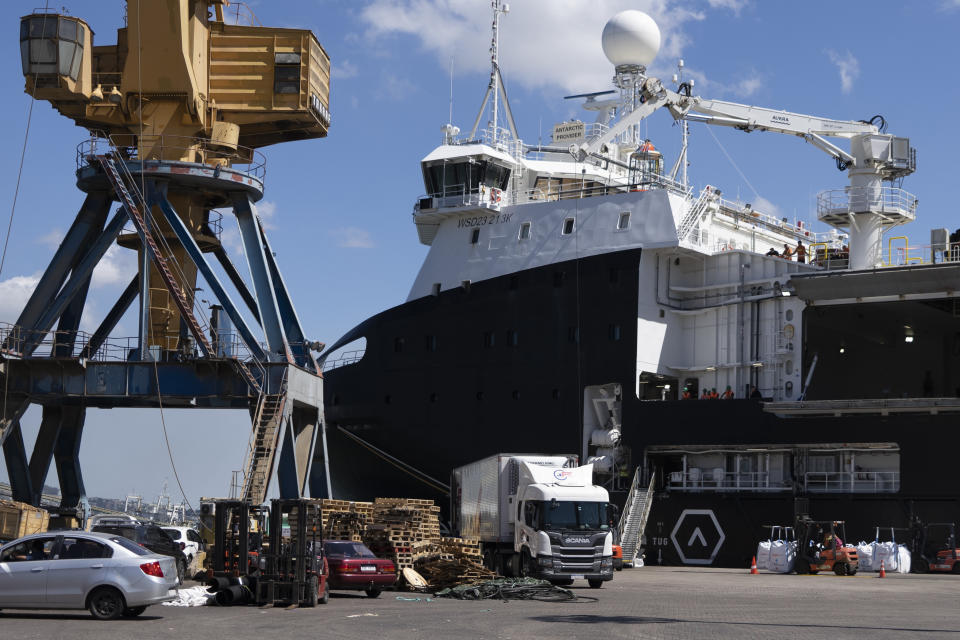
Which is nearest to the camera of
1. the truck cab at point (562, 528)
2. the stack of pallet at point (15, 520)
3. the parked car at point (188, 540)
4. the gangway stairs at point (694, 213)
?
the truck cab at point (562, 528)

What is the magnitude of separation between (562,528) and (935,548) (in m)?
11.5

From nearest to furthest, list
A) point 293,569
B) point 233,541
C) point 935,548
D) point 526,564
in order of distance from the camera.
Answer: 1. point 293,569
2. point 233,541
3. point 526,564
4. point 935,548

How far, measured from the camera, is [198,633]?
47.9 feet

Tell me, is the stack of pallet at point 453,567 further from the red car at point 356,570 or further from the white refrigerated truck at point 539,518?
the red car at point 356,570

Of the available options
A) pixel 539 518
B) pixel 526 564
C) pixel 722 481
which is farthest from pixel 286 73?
pixel 722 481

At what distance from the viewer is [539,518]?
2533 cm

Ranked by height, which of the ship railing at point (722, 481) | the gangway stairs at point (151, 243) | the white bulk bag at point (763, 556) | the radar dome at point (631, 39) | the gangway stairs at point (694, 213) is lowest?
the white bulk bag at point (763, 556)

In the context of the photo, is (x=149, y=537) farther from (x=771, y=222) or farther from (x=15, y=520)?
(x=771, y=222)

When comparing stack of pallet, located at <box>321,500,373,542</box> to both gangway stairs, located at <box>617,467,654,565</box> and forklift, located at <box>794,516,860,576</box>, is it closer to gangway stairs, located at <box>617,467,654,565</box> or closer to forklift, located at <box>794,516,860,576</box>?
gangway stairs, located at <box>617,467,654,565</box>

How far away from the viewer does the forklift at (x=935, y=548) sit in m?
30.4

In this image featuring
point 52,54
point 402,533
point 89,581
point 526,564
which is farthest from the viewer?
point 52,54

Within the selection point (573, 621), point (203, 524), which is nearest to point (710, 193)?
point (203, 524)

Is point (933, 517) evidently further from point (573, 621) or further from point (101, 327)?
point (101, 327)

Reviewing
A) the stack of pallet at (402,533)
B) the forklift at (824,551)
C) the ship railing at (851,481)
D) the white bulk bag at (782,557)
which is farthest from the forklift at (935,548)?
the stack of pallet at (402,533)
